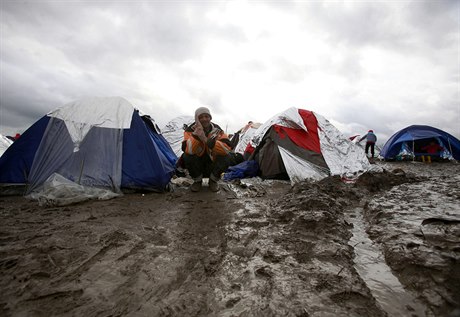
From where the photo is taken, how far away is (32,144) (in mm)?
4039

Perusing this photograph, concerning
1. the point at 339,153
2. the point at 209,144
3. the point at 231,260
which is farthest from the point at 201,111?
the point at 339,153

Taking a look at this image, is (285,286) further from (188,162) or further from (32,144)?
(32,144)

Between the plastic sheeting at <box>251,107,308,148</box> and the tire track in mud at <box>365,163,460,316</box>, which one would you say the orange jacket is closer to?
the plastic sheeting at <box>251,107,308,148</box>

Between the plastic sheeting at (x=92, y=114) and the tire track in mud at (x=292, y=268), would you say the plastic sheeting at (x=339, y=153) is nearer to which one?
the tire track in mud at (x=292, y=268)

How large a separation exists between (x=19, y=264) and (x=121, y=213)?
1333mm

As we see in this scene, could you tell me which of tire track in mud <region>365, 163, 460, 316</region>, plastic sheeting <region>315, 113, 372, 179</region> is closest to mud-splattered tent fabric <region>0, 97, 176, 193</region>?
tire track in mud <region>365, 163, 460, 316</region>

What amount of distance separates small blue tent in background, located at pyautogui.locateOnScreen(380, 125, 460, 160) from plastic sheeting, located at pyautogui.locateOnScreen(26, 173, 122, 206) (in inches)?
487

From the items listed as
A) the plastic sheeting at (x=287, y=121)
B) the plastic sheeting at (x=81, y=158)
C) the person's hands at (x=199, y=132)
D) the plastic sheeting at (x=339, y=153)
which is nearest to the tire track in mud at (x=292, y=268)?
the person's hands at (x=199, y=132)

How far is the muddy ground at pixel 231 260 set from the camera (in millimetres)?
1394

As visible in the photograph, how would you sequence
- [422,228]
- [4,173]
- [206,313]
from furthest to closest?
[4,173], [422,228], [206,313]

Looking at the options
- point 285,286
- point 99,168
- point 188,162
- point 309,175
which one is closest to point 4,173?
point 99,168

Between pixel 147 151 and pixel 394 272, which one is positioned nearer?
pixel 394 272

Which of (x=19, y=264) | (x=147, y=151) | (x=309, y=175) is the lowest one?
(x=19, y=264)

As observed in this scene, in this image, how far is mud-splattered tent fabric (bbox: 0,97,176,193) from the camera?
12.8 feet
